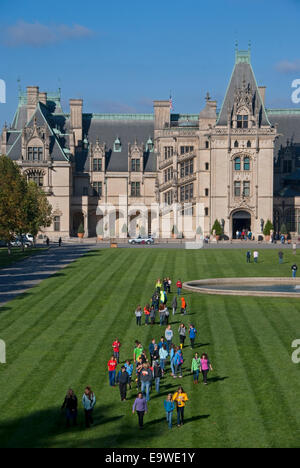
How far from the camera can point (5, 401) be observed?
30.3m

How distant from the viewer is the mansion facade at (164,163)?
103250mm

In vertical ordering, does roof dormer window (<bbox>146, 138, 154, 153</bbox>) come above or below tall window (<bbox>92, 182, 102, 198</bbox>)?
above

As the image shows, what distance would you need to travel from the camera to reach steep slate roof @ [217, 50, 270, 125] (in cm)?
10412

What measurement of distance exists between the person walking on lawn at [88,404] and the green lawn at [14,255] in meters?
44.4

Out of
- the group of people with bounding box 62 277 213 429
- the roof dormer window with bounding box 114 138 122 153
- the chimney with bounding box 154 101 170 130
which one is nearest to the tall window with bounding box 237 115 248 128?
the chimney with bounding box 154 101 170 130

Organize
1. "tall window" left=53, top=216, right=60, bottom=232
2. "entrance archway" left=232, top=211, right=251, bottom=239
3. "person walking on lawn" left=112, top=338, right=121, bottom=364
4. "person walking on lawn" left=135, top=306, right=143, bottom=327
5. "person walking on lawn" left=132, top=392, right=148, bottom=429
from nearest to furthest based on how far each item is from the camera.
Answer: "person walking on lawn" left=132, top=392, right=148, bottom=429 → "person walking on lawn" left=112, top=338, right=121, bottom=364 → "person walking on lawn" left=135, top=306, right=143, bottom=327 → "entrance archway" left=232, top=211, right=251, bottom=239 → "tall window" left=53, top=216, right=60, bottom=232

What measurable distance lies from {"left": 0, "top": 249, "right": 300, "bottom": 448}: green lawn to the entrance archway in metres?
42.8

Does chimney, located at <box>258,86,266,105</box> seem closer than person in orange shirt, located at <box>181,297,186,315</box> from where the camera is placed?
No

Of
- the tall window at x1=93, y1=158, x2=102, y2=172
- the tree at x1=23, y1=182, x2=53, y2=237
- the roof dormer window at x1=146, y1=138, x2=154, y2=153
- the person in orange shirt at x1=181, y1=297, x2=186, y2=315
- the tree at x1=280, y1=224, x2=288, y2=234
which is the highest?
the roof dormer window at x1=146, y1=138, x2=154, y2=153

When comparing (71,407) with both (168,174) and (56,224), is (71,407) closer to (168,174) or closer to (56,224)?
(56,224)

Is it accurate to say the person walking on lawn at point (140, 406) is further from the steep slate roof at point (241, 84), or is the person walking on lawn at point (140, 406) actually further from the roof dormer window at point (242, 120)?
the roof dormer window at point (242, 120)

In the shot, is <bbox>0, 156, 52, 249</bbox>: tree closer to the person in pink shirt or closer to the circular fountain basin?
the circular fountain basin

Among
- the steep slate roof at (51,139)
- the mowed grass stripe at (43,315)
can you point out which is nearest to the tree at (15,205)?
the mowed grass stripe at (43,315)

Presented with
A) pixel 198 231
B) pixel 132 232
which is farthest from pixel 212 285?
pixel 132 232
